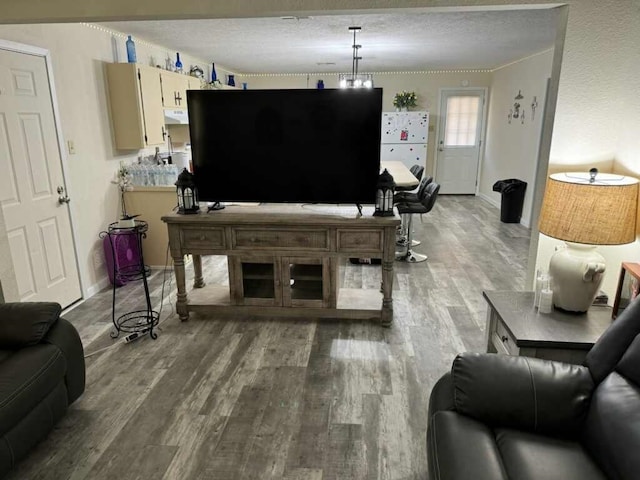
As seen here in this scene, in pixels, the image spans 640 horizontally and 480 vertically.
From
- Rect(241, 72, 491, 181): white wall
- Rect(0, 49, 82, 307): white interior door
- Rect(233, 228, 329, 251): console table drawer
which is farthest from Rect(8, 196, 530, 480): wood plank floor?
Rect(241, 72, 491, 181): white wall

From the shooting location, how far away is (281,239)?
3.19 m

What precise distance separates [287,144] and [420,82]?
637 centimetres

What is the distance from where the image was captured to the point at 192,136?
3.24 m

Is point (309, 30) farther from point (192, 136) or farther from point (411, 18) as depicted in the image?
point (192, 136)

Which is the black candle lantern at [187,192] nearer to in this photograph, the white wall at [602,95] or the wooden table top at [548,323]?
the wooden table top at [548,323]

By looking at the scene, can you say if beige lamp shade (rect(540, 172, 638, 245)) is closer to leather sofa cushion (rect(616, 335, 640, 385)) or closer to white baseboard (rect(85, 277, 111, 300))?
leather sofa cushion (rect(616, 335, 640, 385))

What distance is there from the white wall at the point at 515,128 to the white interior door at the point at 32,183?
19.2 ft

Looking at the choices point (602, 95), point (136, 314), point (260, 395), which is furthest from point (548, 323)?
point (136, 314)

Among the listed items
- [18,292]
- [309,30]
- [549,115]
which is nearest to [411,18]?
[309,30]

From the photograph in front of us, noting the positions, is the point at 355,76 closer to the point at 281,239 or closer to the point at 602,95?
the point at 281,239

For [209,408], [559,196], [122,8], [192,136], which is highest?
[122,8]

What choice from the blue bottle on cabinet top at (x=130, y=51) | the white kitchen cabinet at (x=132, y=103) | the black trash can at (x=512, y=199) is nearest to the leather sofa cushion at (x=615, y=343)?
the white kitchen cabinet at (x=132, y=103)

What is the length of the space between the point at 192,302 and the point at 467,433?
8.23ft

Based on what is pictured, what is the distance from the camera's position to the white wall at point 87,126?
11.7 feet
